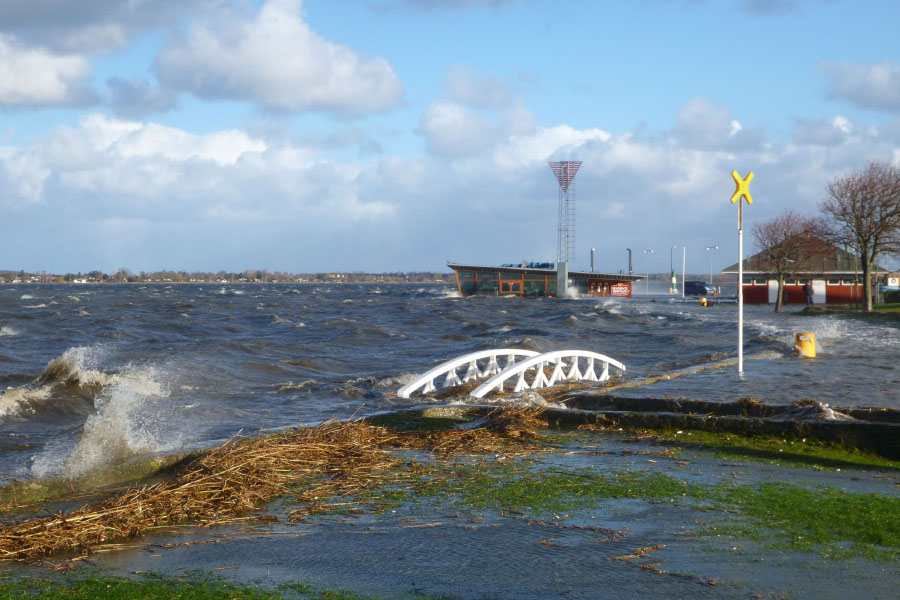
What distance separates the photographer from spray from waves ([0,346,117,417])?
49.2 ft

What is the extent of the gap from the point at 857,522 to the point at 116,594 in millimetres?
4764

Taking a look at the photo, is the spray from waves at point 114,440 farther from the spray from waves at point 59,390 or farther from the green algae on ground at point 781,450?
the green algae on ground at point 781,450

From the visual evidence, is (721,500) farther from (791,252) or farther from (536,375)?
(791,252)

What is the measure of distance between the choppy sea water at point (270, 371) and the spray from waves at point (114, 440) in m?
0.03

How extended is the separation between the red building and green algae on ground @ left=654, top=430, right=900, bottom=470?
2457 inches

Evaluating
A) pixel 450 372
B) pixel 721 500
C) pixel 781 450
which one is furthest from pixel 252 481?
pixel 450 372

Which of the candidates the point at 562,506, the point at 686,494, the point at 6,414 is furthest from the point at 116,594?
the point at 6,414

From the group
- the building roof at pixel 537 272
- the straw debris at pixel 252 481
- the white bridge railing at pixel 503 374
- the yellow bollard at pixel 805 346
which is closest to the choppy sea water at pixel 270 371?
the yellow bollard at pixel 805 346

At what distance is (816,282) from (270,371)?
6137cm

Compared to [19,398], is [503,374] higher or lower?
higher

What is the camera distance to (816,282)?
236 feet

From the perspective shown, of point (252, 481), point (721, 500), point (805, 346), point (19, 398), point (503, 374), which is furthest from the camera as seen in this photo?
point (805, 346)

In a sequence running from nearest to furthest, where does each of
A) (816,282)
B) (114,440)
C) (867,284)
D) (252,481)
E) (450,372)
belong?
(252,481), (114,440), (450,372), (867,284), (816,282)

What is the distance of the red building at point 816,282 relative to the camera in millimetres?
70625
